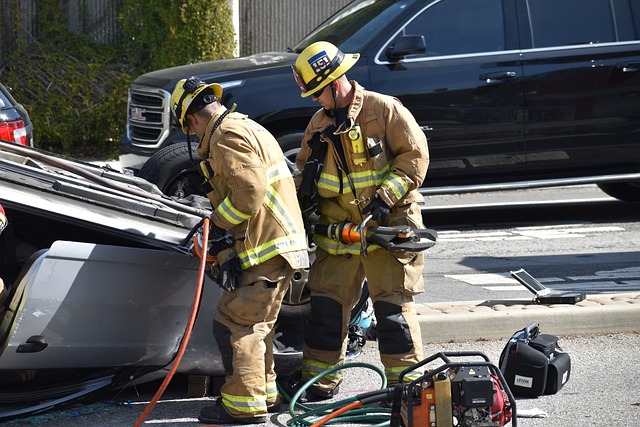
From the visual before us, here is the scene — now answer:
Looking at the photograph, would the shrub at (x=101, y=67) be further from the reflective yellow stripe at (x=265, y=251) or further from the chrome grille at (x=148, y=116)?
the reflective yellow stripe at (x=265, y=251)

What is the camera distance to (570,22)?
911 cm

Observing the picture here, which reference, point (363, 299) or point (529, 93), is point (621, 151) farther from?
point (363, 299)

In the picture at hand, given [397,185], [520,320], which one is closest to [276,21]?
[520,320]

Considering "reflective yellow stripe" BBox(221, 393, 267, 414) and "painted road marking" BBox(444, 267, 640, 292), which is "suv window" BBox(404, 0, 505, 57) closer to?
"painted road marking" BBox(444, 267, 640, 292)

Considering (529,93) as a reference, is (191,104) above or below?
above

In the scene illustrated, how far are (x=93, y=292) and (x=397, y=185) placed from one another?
57.4 inches

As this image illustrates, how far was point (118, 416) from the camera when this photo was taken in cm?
490

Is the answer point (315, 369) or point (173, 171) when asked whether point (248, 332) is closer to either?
point (315, 369)

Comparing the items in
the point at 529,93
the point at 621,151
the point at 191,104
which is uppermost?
the point at 191,104

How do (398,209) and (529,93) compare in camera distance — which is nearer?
(398,209)

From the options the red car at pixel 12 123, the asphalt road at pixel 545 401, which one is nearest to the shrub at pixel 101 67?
the red car at pixel 12 123

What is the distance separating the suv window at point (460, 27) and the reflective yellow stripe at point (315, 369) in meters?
4.35

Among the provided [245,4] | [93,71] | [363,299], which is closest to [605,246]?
[363,299]

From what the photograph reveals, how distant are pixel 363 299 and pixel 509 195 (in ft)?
19.7
